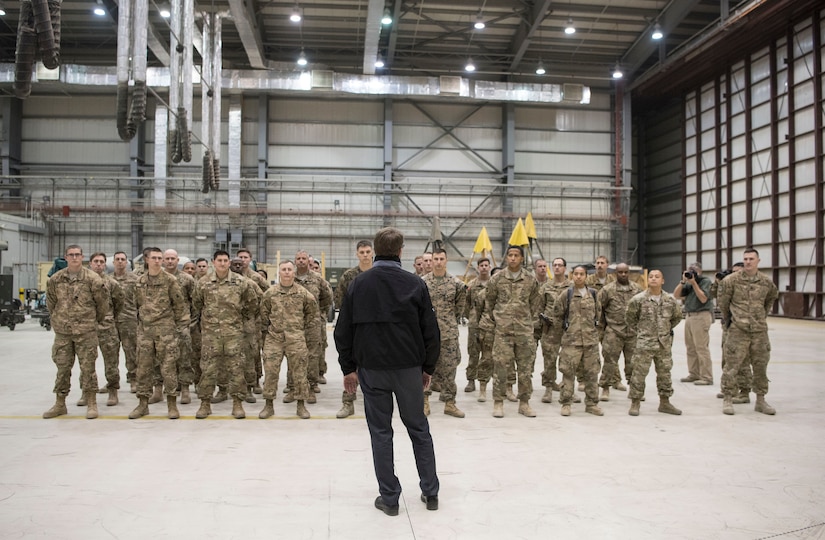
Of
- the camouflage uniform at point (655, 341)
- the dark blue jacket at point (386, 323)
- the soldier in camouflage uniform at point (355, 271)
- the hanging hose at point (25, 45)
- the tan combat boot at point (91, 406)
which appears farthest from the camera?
the camouflage uniform at point (655, 341)

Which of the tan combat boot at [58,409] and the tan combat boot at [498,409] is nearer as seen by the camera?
the tan combat boot at [58,409]

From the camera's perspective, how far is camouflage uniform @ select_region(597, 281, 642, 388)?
23.2 feet

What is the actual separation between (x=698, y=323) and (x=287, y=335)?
19.6 ft

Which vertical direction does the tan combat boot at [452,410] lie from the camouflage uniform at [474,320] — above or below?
below

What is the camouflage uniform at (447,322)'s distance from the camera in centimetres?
617

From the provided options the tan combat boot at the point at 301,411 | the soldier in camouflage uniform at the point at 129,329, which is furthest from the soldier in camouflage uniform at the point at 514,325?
the soldier in camouflage uniform at the point at 129,329

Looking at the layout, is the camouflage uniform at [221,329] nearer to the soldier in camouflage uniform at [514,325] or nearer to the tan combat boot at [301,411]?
the tan combat boot at [301,411]

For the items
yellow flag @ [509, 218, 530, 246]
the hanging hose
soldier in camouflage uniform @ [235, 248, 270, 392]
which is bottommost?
soldier in camouflage uniform @ [235, 248, 270, 392]

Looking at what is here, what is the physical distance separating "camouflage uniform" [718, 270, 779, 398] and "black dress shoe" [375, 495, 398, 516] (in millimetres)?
4648

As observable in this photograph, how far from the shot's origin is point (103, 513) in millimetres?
3436

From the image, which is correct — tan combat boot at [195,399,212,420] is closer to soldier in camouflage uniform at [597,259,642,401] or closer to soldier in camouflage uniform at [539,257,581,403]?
soldier in camouflage uniform at [539,257,581,403]

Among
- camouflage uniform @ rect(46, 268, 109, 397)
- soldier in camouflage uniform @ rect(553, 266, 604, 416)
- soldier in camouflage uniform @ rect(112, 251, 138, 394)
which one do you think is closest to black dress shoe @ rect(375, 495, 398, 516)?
soldier in camouflage uniform @ rect(553, 266, 604, 416)

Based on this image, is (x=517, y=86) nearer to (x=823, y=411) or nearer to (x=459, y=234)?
(x=459, y=234)

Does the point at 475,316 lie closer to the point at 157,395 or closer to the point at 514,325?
the point at 514,325
